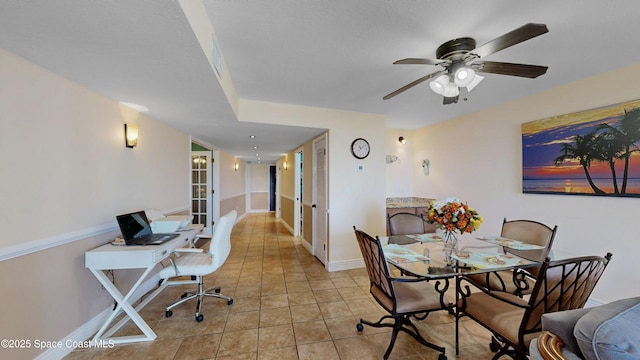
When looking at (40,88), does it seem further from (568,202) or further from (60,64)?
(568,202)

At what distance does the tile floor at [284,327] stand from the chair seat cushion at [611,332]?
4.28ft

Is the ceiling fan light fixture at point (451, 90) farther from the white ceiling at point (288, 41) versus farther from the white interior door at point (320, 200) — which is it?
the white interior door at point (320, 200)

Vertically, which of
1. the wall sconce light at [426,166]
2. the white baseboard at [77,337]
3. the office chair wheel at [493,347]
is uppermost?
the wall sconce light at [426,166]

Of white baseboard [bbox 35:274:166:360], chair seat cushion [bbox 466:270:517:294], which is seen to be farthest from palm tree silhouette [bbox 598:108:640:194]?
white baseboard [bbox 35:274:166:360]

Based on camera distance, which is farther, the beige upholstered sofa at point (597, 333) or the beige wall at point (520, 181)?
the beige wall at point (520, 181)

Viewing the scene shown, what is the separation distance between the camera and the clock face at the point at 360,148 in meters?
3.65

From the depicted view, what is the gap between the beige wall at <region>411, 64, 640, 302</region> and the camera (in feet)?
7.41

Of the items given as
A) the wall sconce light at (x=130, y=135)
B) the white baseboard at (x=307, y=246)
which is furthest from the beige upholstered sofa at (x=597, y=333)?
the white baseboard at (x=307, y=246)

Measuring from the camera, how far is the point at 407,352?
1.87 meters

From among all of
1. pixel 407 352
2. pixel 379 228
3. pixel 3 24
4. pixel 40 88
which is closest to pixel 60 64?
pixel 40 88

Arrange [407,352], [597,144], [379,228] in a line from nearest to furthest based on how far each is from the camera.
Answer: [407,352] < [597,144] < [379,228]

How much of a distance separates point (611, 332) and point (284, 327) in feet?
6.85

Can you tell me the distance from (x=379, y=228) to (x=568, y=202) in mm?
2194

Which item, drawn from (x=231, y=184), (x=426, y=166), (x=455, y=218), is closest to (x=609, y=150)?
(x=455, y=218)
